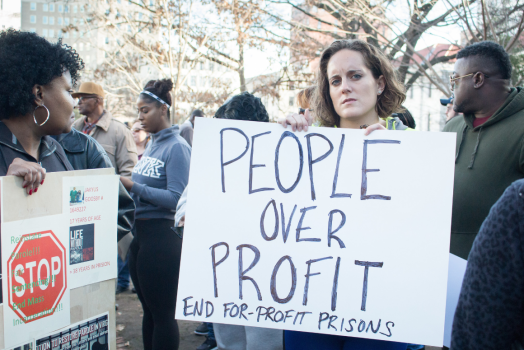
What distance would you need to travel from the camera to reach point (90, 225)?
165 centimetres

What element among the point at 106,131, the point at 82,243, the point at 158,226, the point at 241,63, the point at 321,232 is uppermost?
the point at 241,63

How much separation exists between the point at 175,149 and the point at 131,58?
884cm

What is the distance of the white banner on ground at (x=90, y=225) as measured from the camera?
5.16 feet

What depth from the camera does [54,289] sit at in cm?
151

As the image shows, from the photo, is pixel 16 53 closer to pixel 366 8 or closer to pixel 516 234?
pixel 516 234

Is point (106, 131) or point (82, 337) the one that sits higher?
point (106, 131)

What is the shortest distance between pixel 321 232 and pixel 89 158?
1212 mm

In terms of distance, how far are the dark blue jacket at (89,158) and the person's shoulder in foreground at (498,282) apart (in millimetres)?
1563

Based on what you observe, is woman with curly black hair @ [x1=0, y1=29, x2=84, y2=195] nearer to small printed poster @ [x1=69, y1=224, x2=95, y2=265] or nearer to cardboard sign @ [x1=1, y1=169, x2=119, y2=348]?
cardboard sign @ [x1=1, y1=169, x2=119, y2=348]

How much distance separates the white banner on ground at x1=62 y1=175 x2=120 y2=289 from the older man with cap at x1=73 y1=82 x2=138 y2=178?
7.96 ft

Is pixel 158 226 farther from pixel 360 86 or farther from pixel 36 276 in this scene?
pixel 360 86

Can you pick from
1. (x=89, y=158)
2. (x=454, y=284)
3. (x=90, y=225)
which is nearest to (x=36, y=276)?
(x=90, y=225)

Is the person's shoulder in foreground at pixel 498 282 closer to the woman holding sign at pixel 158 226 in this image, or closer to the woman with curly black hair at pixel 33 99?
the woman with curly black hair at pixel 33 99

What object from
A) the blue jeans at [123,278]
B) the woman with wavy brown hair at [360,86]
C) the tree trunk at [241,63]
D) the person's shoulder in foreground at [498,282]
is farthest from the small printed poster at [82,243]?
the tree trunk at [241,63]
